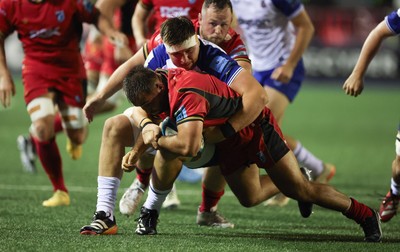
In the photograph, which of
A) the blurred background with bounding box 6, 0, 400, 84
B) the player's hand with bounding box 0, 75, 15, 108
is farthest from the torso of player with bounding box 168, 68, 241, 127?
the blurred background with bounding box 6, 0, 400, 84

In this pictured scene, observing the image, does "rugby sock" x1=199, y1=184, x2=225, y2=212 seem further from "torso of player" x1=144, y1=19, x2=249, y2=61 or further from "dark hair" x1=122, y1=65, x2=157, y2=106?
"dark hair" x1=122, y1=65, x2=157, y2=106

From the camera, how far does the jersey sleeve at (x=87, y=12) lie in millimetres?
8508

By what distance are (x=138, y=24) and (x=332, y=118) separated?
9965 mm

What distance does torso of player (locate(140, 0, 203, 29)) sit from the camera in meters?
8.29

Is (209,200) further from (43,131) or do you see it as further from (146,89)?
(43,131)

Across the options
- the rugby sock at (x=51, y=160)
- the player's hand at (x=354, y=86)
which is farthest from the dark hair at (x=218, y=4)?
the rugby sock at (x=51, y=160)

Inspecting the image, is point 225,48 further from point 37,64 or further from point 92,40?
point 92,40

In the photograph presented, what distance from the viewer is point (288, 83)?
880 centimetres

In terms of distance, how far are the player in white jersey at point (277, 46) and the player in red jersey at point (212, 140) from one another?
89.3 inches

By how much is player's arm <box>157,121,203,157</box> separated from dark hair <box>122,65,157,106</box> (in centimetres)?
30

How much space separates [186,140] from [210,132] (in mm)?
375

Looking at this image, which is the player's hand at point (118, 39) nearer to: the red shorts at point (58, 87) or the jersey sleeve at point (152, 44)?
the red shorts at point (58, 87)

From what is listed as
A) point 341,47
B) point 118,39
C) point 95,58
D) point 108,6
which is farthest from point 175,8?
point 341,47

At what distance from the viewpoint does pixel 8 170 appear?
10609 mm
